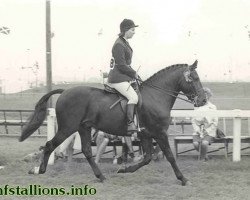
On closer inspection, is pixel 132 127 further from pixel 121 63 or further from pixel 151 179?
pixel 121 63

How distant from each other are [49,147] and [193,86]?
2845mm

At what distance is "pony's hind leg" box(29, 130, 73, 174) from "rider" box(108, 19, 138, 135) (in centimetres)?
122

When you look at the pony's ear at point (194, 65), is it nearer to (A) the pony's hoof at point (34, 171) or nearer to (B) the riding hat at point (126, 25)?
(B) the riding hat at point (126, 25)

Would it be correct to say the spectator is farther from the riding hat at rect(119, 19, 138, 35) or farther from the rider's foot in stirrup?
the riding hat at rect(119, 19, 138, 35)

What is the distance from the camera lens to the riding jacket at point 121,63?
8.42 m

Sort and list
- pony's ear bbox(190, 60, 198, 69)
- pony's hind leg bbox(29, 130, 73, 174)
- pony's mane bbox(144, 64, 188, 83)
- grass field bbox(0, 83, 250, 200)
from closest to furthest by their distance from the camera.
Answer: grass field bbox(0, 83, 250, 200) < pony's ear bbox(190, 60, 198, 69) < pony's hind leg bbox(29, 130, 73, 174) < pony's mane bbox(144, 64, 188, 83)

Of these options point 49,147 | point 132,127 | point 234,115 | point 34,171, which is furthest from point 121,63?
point 234,115

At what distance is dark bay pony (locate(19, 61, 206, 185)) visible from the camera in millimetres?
8375

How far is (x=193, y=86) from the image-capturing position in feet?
27.9

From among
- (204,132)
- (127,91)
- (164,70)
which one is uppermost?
(164,70)

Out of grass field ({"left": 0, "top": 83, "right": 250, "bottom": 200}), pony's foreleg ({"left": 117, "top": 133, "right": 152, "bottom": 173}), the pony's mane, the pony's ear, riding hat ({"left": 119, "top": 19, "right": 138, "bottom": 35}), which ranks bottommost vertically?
grass field ({"left": 0, "top": 83, "right": 250, "bottom": 200})

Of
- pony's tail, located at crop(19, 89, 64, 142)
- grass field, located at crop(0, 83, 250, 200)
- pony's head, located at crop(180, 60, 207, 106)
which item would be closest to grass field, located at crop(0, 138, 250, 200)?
grass field, located at crop(0, 83, 250, 200)

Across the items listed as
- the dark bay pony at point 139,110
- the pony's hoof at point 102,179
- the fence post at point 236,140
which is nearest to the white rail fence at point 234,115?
the fence post at point 236,140

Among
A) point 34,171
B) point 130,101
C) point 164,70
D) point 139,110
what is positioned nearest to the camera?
point 130,101
